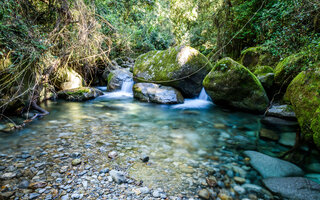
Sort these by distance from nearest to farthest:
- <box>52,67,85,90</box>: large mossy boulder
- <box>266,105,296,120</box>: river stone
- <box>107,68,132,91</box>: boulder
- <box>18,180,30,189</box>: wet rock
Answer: <box>18,180,30,189</box>: wet rock, <box>266,105,296,120</box>: river stone, <box>52,67,85,90</box>: large mossy boulder, <box>107,68,132,91</box>: boulder

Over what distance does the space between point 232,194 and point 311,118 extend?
2.11 m

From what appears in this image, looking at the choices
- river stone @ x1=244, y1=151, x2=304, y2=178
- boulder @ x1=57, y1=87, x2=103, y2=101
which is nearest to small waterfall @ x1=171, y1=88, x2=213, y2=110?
boulder @ x1=57, y1=87, x2=103, y2=101

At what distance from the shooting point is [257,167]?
96.5 inches

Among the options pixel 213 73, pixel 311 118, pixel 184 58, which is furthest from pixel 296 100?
pixel 184 58

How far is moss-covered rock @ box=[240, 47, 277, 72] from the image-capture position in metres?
6.73

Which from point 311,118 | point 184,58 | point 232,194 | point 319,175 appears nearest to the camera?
point 232,194

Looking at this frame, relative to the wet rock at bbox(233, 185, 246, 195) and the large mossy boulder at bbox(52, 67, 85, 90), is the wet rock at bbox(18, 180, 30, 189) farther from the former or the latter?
the large mossy boulder at bbox(52, 67, 85, 90)

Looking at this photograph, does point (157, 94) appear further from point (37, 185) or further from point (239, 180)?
point (37, 185)

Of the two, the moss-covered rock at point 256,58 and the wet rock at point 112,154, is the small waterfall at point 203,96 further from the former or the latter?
the wet rock at point 112,154

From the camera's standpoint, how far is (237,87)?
16.9 feet

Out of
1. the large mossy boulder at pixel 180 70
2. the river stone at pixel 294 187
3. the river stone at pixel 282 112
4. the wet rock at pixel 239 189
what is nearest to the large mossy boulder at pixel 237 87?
the river stone at pixel 282 112

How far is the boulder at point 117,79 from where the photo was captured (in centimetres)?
916

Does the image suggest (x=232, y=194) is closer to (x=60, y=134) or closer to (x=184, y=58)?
(x=60, y=134)

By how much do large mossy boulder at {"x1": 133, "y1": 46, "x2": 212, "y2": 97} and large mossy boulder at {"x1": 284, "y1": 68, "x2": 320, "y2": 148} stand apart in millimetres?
3291
